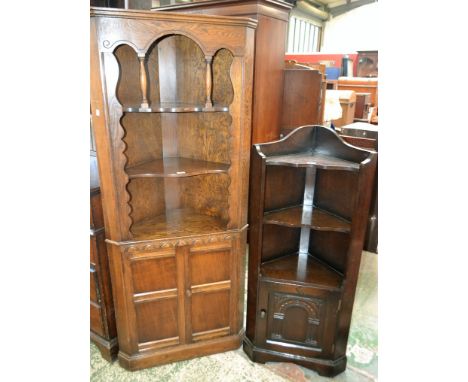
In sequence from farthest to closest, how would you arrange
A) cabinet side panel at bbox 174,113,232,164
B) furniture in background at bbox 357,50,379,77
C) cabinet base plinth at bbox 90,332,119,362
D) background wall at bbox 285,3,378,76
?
1. background wall at bbox 285,3,378,76
2. furniture in background at bbox 357,50,379,77
3. cabinet base plinth at bbox 90,332,119,362
4. cabinet side panel at bbox 174,113,232,164

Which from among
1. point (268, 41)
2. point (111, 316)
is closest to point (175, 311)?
point (111, 316)

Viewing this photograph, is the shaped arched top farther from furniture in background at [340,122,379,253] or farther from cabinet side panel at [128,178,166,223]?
furniture in background at [340,122,379,253]

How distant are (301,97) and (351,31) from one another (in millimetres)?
12028

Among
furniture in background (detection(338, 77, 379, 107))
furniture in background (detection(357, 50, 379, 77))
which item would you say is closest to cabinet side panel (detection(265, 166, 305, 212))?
furniture in background (detection(338, 77, 379, 107))

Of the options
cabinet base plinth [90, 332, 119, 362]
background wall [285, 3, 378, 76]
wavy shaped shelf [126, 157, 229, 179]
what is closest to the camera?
wavy shaped shelf [126, 157, 229, 179]

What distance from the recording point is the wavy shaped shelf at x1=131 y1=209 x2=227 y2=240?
1.71m

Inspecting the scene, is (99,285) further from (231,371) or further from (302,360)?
(302,360)

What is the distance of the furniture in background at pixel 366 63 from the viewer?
8891 mm

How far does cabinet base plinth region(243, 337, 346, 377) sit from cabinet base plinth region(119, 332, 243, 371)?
0.13 metres

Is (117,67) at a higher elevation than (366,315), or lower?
higher

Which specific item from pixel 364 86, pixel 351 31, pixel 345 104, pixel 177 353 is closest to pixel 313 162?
pixel 177 353

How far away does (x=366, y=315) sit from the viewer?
2.36 metres
